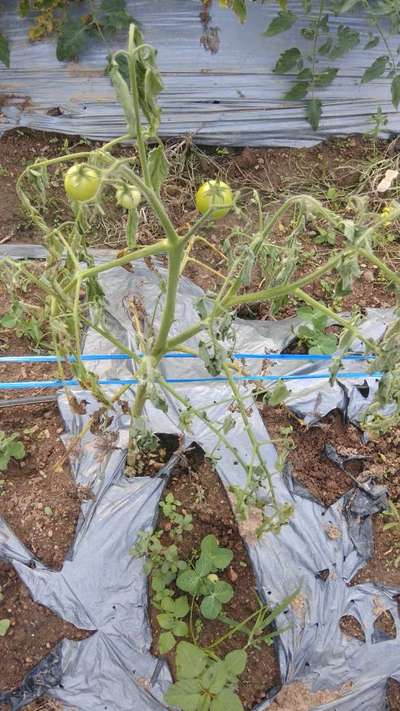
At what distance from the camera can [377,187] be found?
2834 mm

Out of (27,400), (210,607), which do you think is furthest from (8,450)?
(210,607)

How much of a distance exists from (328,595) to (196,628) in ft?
1.24

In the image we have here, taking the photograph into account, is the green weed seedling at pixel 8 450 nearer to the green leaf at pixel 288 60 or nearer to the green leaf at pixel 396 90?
the green leaf at pixel 288 60

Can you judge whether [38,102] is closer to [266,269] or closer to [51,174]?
[51,174]

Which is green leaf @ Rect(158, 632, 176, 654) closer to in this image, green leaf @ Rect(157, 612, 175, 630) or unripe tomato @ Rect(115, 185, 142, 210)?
green leaf @ Rect(157, 612, 175, 630)

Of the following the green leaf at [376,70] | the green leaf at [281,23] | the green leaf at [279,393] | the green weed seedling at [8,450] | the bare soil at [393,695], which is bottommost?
the bare soil at [393,695]

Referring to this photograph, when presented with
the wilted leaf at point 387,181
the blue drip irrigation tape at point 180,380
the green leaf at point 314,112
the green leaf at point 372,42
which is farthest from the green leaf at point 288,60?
the blue drip irrigation tape at point 180,380

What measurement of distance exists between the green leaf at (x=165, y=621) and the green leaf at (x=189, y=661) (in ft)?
0.33

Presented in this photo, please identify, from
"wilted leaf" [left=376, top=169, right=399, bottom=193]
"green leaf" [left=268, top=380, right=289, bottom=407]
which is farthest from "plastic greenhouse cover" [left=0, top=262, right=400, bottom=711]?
→ "wilted leaf" [left=376, top=169, right=399, bottom=193]

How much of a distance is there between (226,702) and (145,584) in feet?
1.22

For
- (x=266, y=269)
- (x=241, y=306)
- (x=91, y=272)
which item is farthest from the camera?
(x=241, y=306)

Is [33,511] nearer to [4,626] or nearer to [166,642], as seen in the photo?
[4,626]

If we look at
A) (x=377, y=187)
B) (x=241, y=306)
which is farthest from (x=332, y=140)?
(x=241, y=306)

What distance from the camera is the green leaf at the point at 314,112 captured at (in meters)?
2.87
